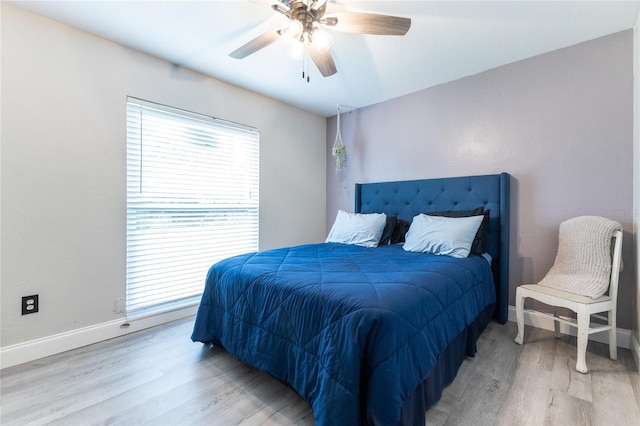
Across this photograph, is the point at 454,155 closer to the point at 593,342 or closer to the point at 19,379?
the point at 593,342

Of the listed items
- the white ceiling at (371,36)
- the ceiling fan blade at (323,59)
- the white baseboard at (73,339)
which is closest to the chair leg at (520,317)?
the white ceiling at (371,36)

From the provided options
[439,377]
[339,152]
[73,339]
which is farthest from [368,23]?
[73,339]

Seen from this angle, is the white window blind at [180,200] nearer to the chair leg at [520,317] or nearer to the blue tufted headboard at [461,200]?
the blue tufted headboard at [461,200]

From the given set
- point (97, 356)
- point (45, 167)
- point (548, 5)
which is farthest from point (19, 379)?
point (548, 5)

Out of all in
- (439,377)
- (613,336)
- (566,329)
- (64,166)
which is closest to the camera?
(439,377)

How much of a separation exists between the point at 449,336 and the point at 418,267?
44 cm

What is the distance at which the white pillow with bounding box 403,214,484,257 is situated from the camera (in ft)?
7.30

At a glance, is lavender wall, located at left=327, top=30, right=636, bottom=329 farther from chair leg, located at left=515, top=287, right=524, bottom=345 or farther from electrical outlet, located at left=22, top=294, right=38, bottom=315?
electrical outlet, located at left=22, top=294, right=38, bottom=315

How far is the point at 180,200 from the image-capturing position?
8.83 feet

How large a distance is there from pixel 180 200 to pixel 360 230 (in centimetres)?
183

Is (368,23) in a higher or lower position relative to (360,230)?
higher

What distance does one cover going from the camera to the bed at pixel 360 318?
1.14 m

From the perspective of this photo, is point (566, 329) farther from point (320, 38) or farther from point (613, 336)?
point (320, 38)

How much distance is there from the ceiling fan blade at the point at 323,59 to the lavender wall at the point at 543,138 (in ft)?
5.21
